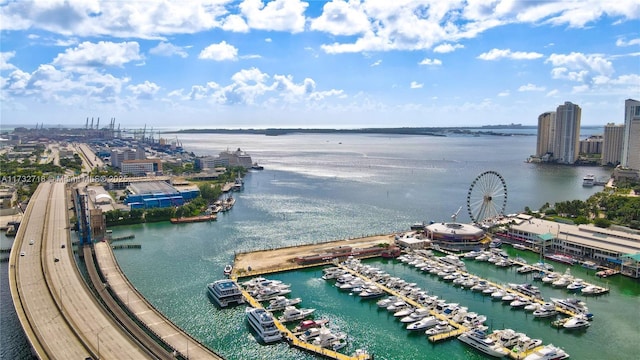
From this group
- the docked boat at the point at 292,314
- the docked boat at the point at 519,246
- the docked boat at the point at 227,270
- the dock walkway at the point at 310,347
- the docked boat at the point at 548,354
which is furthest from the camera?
the docked boat at the point at 519,246

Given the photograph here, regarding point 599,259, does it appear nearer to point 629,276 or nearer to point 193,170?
point 629,276

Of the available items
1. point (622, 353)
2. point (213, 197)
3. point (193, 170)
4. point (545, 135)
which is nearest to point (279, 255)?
point (622, 353)

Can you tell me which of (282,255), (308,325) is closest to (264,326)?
(308,325)

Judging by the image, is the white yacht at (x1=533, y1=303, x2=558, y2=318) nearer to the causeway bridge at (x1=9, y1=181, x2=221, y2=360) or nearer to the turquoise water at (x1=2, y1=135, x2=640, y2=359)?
the turquoise water at (x1=2, y1=135, x2=640, y2=359)

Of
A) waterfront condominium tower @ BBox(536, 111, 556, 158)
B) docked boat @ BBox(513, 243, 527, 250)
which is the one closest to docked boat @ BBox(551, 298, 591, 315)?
docked boat @ BBox(513, 243, 527, 250)

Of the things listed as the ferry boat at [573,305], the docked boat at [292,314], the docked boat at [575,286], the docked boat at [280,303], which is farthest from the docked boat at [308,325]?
the docked boat at [575,286]

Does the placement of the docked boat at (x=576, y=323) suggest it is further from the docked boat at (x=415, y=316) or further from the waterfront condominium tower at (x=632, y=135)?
the waterfront condominium tower at (x=632, y=135)
